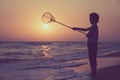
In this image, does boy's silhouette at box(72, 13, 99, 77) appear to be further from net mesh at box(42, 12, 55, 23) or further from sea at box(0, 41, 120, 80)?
net mesh at box(42, 12, 55, 23)

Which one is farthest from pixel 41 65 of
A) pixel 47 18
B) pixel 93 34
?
pixel 93 34

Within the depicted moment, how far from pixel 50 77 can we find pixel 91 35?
2.60 meters

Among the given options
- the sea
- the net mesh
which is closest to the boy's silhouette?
the sea

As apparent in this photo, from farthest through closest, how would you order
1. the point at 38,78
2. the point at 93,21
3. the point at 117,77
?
the point at 38,78 < the point at 117,77 < the point at 93,21

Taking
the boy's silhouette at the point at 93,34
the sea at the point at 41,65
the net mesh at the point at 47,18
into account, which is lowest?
the sea at the point at 41,65

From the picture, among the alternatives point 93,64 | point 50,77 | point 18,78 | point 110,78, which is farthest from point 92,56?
point 18,78

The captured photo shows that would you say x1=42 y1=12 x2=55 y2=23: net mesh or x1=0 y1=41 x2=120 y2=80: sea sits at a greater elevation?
x1=42 y1=12 x2=55 y2=23: net mesh

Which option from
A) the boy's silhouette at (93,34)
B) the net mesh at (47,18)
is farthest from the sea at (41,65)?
the net mesh at (47,18)

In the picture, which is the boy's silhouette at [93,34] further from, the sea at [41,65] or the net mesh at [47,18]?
the net mesh at [47,18]

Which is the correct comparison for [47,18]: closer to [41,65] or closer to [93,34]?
[93,34]

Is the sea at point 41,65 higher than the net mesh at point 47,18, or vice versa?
the net mesh at point 47,18

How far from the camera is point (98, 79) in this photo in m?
10.1

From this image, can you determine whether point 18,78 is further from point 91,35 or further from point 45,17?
point 91,35

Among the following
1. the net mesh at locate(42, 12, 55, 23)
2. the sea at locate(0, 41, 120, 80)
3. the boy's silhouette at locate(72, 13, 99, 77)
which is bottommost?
the sea at locate(0, 41, 120, 80)
